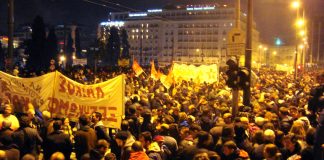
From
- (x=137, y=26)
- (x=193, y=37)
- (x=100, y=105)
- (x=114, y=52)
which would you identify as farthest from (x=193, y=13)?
(x=100, y=105)

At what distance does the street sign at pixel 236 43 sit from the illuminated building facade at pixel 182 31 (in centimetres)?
12483

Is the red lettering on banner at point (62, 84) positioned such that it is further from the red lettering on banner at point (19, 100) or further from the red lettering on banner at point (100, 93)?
the red lettering on banner at point (19, 100)

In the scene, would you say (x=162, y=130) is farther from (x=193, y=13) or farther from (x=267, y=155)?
(x=193, y=13)

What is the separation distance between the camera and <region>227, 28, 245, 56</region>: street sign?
12.1m

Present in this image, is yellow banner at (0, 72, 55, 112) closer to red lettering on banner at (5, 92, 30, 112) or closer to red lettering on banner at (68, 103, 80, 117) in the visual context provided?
red lettering on banner at (5, 92, 30, 112)

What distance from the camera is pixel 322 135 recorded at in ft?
18.5

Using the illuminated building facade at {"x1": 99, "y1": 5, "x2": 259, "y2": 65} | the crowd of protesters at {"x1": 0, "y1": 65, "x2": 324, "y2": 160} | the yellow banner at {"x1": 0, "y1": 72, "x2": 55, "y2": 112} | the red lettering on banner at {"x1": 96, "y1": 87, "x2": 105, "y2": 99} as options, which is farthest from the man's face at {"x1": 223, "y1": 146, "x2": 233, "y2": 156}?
the illuminated building facade at {"x1": 99, "y1": 5, "x2": 259, "y2": 65}

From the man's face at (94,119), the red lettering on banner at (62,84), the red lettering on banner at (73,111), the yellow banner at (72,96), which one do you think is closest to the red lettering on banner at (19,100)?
the yellow banner at (72,96)

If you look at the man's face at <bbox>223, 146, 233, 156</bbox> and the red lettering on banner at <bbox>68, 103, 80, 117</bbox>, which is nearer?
the man's face at <bbox>223, 146, 233, 156</bbox>

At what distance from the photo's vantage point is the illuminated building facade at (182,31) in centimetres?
14200

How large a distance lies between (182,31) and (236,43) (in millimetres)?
136810

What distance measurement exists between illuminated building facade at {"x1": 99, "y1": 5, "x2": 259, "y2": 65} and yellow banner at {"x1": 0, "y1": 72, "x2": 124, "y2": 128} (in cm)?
12688

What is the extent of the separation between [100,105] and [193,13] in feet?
463

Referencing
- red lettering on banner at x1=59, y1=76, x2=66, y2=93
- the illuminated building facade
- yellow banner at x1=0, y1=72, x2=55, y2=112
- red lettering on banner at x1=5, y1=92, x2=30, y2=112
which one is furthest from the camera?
the illuminated building facade
